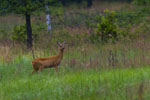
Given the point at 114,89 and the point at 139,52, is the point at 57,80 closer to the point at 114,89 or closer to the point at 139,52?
the point at 114,89

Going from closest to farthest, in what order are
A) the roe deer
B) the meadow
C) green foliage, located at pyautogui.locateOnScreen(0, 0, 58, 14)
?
the meadow, the roe deer, green foliage, located at pyautogui.locateOnScreen(0, 0, 58, 14)

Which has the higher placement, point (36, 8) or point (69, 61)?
point (36, 8)

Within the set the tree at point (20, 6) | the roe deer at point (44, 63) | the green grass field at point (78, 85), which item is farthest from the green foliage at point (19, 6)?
the green grass field at point (78, 85)

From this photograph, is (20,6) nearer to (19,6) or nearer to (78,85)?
(19,6)

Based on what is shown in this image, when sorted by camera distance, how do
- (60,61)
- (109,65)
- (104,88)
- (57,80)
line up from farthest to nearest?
1. (60,61)
2. (109,65)
3. (57,80)
4. (104,88)

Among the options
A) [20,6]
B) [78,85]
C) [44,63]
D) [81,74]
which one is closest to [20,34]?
[20,6]

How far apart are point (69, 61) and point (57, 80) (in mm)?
2480

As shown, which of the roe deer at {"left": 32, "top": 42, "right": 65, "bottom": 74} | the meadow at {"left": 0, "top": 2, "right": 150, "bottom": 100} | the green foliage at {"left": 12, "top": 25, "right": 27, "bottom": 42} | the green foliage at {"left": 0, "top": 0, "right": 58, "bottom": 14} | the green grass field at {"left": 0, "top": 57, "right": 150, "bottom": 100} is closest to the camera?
the green grass field at {"left": 0, "top": 57, "right": 150, "bottom": 100}

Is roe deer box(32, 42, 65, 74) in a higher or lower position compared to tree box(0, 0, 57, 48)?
lower

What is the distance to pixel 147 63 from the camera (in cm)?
1030

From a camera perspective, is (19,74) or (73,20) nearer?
(19,74)

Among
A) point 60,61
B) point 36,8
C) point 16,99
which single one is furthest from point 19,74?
point 36,8

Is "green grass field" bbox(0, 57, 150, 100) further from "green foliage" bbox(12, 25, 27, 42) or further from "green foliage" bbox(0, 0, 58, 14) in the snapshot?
"green foliage" bbox(12, 25, 27, 42)

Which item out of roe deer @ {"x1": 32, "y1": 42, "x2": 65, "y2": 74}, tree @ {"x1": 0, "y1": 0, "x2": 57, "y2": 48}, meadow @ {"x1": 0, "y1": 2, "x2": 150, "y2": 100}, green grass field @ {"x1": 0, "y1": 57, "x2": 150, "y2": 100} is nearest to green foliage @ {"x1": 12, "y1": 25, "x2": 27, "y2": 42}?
meadow @ {"x1": 0, "y1": 2, "x2": 150, "y2": 100}
